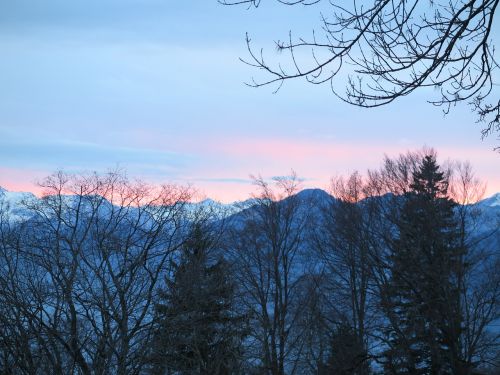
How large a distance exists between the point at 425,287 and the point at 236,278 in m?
6.57

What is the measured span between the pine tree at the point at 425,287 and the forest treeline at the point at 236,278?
0.05 meters

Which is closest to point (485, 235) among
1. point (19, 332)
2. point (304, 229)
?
point (304, 229)

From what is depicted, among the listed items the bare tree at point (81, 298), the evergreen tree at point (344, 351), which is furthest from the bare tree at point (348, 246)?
the bare tree at point (81, 298)

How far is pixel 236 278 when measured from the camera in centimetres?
1619

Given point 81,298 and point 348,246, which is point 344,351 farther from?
point 81,298

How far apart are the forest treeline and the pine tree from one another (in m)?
0.05

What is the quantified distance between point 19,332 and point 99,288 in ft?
5.68

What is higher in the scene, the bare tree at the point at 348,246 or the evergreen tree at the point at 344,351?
the bare tree at the point at 348,246

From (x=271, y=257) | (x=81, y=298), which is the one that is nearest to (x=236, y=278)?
(x=271, y=257)

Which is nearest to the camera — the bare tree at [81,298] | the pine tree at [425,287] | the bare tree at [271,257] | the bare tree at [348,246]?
the bare tree at [81,298]

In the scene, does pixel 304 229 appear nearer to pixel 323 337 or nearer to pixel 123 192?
pixel 323 337

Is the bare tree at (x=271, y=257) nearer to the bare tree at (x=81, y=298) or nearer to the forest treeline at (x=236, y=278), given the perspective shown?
the forest treeline at (x=236, y=278)

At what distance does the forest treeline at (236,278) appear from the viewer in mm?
5402

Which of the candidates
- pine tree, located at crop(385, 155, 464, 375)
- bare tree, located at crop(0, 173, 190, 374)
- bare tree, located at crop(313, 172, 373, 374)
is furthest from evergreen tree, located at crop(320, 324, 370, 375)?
bare tree, located at crop(0, 173, 190, 374)
